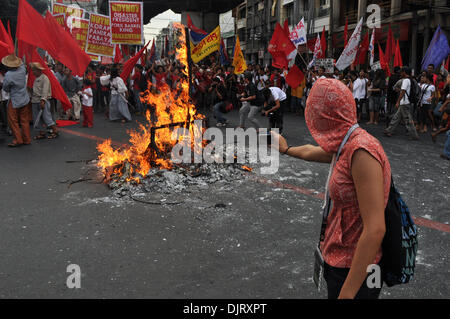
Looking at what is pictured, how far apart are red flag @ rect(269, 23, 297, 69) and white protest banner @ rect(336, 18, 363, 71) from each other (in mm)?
2099

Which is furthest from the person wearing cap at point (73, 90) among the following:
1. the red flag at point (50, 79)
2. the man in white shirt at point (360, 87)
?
the man in white shirt at point (360, 87)

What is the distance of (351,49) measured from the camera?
13125 millimetres

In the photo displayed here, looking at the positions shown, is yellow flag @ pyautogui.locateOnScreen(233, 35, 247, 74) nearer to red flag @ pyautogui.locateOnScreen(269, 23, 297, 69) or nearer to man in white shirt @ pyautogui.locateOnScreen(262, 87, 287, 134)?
red flag @ pyautogui.locateOnScreen(269, 23, 297, 69)

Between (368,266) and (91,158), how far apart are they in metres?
7.23

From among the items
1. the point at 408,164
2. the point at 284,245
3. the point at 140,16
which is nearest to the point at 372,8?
the point at 140,16

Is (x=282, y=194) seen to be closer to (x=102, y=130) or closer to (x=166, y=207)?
(x=166, y=207)

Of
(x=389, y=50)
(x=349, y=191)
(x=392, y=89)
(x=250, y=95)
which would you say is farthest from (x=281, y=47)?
(x=349, y=191)

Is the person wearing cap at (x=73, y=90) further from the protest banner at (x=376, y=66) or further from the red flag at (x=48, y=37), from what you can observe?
the protest banner at (x=376, y=66)

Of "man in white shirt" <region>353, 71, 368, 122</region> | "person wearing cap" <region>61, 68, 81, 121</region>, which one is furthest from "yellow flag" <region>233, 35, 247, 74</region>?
"person wearing cap" <region>61, 68, 81, 121</region>

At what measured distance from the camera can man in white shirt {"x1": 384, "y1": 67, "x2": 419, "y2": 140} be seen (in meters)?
9.86

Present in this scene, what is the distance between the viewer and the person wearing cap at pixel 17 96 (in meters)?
8.39

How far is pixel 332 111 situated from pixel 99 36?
12.0 m

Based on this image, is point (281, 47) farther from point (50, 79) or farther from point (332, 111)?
point (332, 111)
